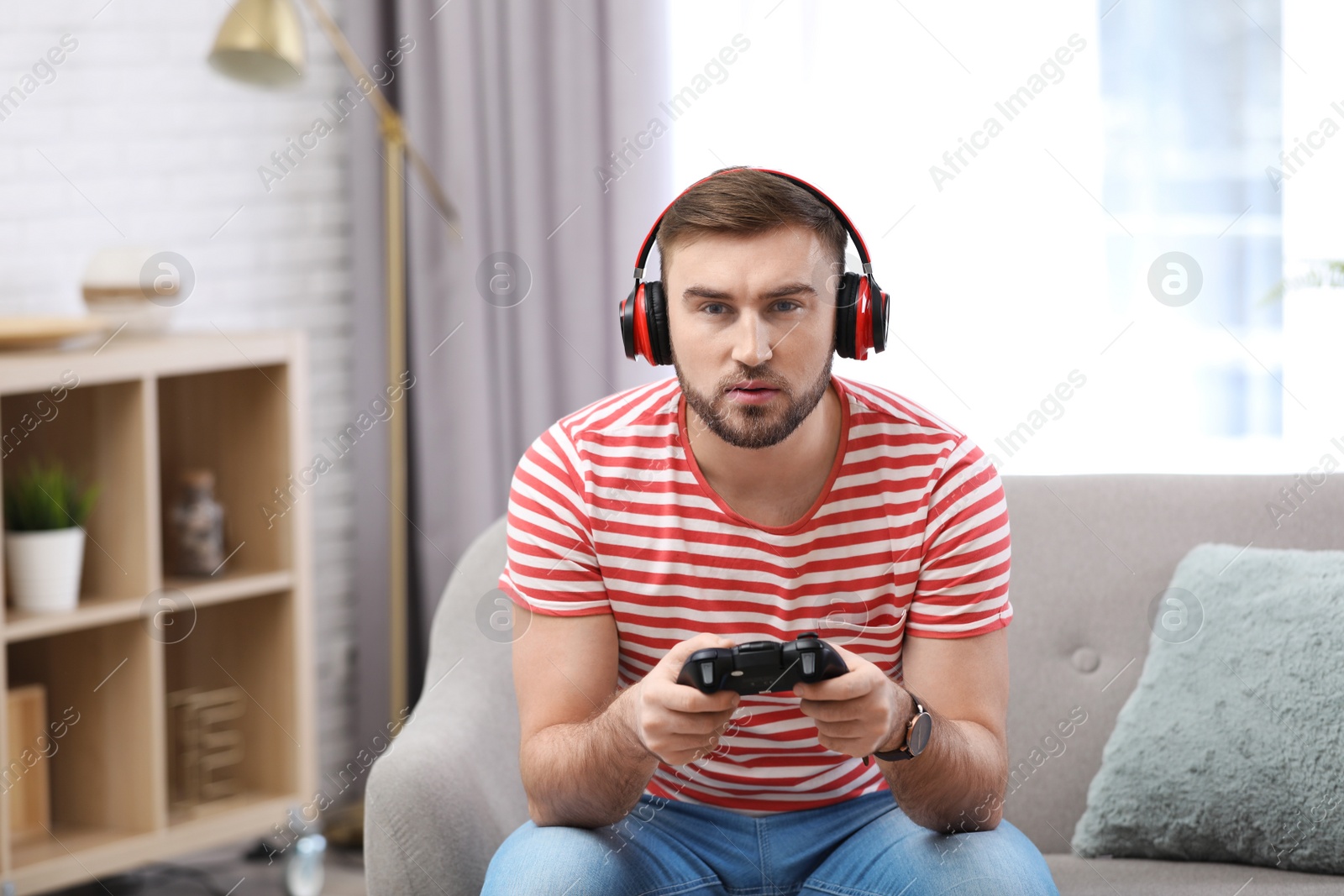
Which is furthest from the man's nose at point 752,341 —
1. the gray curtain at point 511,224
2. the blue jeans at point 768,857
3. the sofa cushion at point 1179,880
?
the gray curtain at point 511,224

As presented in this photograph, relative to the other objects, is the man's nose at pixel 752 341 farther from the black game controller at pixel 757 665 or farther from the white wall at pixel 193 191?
the white wall at pixel 193 191

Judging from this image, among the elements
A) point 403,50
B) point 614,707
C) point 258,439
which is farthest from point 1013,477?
point 403,50

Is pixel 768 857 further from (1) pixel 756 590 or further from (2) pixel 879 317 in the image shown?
(2) pixel 879 317

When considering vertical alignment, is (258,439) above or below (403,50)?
below

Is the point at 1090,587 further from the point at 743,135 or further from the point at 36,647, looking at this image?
the point at 36,647

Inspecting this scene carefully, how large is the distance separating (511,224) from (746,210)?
1.43m

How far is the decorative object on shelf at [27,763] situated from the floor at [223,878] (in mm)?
299

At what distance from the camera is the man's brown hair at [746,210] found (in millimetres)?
1368

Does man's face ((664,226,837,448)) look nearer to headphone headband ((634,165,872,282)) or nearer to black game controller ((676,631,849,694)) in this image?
headphone headband ((634,165,872,282))

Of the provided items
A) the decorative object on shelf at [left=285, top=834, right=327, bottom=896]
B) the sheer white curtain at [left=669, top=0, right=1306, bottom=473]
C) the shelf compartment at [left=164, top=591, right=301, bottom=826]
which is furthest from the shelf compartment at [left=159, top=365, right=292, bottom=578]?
the sheer white curtain at [left=669, top=0, right=1306, bottom=473]

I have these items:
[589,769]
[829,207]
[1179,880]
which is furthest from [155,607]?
[1179,880]

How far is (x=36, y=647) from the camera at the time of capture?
7.86 feet

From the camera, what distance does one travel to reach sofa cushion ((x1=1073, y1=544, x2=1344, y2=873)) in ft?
5.00

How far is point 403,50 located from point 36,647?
4.65ft
